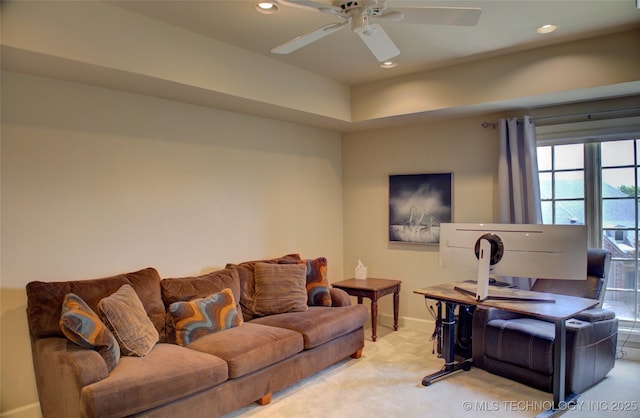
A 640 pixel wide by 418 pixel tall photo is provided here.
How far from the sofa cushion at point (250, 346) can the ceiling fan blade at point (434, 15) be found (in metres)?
2.22

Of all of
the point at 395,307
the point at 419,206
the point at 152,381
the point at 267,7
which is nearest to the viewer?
the point at 152,381

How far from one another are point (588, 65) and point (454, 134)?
1.43 m

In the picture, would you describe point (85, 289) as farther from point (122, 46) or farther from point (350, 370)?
point (350, 370)

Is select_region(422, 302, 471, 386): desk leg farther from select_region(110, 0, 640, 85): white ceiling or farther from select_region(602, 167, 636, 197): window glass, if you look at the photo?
select_region(110, 0, 640, 85): white ceiling

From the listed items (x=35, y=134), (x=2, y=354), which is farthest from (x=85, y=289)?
(x=35, y=134)

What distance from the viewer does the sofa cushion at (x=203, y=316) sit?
122 inches

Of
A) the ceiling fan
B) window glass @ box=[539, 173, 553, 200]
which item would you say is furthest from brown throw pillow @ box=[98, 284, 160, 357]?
window glass @ box=[539, 173, 553, 200]

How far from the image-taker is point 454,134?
15.3 ft

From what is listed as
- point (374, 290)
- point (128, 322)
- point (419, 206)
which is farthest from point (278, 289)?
point (419, 206)

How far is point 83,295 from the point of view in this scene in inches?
111

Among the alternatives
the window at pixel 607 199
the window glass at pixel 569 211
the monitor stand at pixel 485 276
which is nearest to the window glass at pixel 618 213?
the window at pixel 607 199

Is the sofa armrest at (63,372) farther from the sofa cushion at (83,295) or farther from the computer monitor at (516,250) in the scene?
the computer monitor at (516,250)

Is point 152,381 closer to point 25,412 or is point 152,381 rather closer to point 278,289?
point 25,412

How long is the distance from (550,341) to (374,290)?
1692mm
